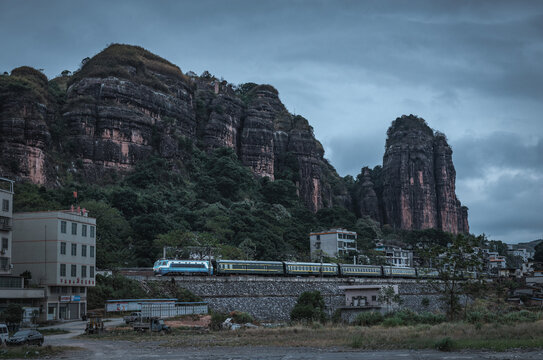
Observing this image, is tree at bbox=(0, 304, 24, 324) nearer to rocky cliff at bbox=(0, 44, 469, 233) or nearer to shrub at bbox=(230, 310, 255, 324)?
shrub at bbox=(230, 310, 255, 324)

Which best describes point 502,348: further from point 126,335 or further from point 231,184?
point 231,184

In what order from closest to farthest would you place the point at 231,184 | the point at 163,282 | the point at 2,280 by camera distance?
the point at 2,280, the point at 163,282, the point at 231,184

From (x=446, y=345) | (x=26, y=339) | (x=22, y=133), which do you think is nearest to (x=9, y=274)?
(x=26, y=339)

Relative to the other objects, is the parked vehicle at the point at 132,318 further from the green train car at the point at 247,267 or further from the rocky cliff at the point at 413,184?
the rocky cliff at the point at 413,184

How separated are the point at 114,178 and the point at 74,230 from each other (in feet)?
186

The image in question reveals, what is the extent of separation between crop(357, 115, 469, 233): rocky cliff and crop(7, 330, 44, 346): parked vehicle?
14762 cm

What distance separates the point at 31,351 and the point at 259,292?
38962 mm

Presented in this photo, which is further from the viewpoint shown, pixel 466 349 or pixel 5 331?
pixel 5 331

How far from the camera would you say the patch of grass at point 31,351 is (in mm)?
29312

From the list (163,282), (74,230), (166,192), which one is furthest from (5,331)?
(166,192)

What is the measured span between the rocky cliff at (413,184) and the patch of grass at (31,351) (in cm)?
14942

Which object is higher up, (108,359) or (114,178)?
(114,178)

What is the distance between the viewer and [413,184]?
17475 cm

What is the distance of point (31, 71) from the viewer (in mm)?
114062
